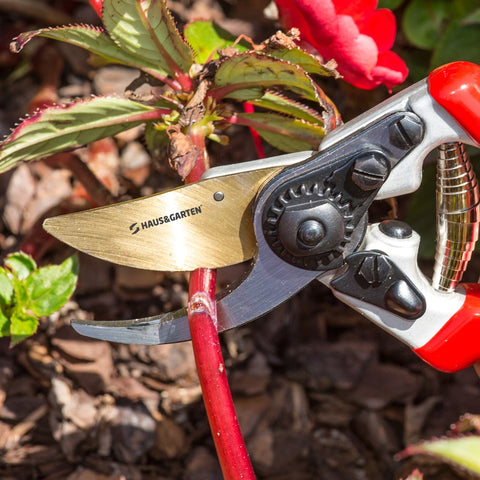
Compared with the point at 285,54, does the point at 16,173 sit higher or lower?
lower

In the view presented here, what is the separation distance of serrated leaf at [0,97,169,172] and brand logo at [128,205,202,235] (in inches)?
6.7

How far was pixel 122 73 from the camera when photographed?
1291 millimetres

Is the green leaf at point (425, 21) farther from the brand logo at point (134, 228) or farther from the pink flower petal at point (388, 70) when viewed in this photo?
the brand logo at point (134, 228)

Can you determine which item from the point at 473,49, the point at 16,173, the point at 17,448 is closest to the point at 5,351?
the point at 17,448

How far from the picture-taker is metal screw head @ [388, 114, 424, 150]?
0.70 meters

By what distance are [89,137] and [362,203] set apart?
0.39 meters

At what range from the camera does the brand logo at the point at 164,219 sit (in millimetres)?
750

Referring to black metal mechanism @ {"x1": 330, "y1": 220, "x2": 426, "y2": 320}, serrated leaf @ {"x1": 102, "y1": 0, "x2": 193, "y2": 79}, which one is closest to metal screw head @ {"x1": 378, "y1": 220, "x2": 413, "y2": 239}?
black metal mechanism @ {"x1": 330, "y1": 220, "x2": 426, "y2": 320}

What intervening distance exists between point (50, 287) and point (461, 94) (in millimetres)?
609

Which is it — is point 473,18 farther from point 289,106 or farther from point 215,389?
point 215,389

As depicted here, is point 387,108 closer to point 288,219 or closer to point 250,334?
point 288,219

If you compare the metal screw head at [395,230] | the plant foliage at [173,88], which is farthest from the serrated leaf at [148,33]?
the metal screw head at [395,230]

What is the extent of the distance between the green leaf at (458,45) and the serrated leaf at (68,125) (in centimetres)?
53

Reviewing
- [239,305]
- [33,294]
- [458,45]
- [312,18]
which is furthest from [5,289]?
[458,45]
